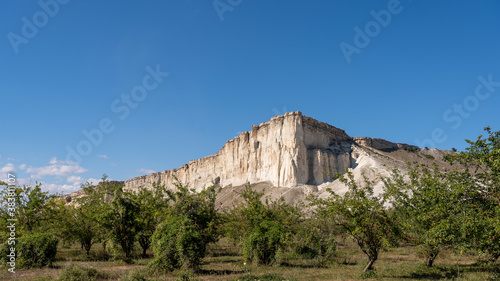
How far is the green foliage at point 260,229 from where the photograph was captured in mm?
17219

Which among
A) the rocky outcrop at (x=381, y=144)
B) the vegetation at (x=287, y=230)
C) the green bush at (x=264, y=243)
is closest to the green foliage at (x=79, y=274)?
the vegetation at (x=287, y=230)

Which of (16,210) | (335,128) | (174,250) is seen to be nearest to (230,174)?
(335,128)

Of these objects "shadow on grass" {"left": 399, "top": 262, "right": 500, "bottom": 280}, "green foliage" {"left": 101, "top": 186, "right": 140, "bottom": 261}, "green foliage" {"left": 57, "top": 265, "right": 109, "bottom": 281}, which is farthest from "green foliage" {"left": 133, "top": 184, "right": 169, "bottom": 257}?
"shadow on grass" {"left": 399, "top": 262, "right": 500, "bottom": 280}

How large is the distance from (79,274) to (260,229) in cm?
930

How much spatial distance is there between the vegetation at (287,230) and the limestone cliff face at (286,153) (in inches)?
1991

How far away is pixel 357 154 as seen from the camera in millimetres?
83625

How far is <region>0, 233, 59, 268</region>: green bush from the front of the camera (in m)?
16.5

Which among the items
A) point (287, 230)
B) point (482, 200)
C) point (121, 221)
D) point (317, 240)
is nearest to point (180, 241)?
point (121, 221)

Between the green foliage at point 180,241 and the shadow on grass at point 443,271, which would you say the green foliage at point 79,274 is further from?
the shadow on grass at point 443,271

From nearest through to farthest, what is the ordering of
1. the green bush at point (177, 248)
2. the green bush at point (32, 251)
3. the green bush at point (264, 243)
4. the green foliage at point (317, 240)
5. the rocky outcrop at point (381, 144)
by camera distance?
1. the green bush at point (177, 248)
2. the green bush at point (32, 251)
3. the green bush at point (264, 243)
4. the green foliage at point (317, 240)
5. the rocky outcrop at point (381, 144)

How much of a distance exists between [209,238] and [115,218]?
613 centimetres

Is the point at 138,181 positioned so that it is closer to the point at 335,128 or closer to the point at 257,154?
the point at 257,154

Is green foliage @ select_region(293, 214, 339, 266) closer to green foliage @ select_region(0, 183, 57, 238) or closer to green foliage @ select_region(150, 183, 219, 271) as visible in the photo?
green foliage @ select_region(150, 183, 219, 271)

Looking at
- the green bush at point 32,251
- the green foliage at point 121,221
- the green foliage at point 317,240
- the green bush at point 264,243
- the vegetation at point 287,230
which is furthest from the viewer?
the green foliage at point 317,240
